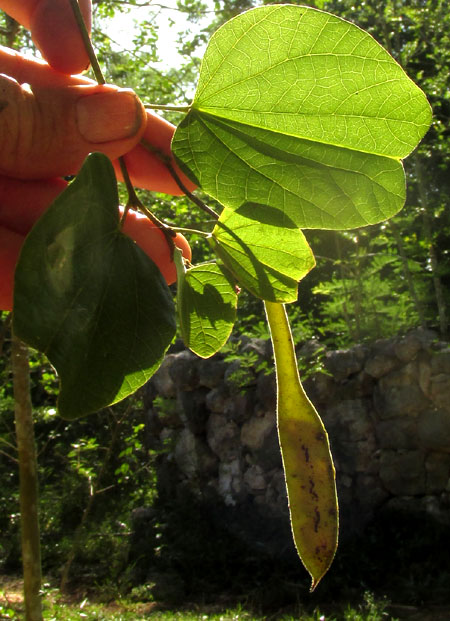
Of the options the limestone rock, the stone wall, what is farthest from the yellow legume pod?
the limestone rock

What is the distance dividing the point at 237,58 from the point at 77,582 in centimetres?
452

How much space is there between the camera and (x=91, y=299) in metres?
0.28

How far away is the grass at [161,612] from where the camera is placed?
3146 millimetres

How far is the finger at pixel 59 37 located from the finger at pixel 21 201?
0.07m

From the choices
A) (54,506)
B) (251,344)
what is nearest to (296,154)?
(251,344)

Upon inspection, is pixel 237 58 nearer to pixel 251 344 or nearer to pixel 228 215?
pixel 228 215

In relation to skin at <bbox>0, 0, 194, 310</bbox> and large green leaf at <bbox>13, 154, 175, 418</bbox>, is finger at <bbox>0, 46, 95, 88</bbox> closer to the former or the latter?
skin at <bbox>0, 0, 194, 310</bbox>

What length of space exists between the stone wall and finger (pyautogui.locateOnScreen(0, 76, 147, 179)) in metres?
3.65

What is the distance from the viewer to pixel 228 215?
315 millimetres

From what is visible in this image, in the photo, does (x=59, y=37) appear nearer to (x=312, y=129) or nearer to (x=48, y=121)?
(x=48, y=121)

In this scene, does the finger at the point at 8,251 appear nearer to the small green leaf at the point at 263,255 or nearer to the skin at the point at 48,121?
the skin at the point at 48,121

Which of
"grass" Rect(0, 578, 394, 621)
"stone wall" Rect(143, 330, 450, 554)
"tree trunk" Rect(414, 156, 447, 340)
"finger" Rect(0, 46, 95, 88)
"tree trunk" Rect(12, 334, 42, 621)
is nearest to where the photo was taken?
"finger" Rect(0, 46, 95, 88)

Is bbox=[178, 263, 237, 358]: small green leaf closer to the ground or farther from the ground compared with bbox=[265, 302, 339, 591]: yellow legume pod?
farther from the ground

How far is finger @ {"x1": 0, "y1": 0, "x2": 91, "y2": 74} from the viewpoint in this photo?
0.35m
